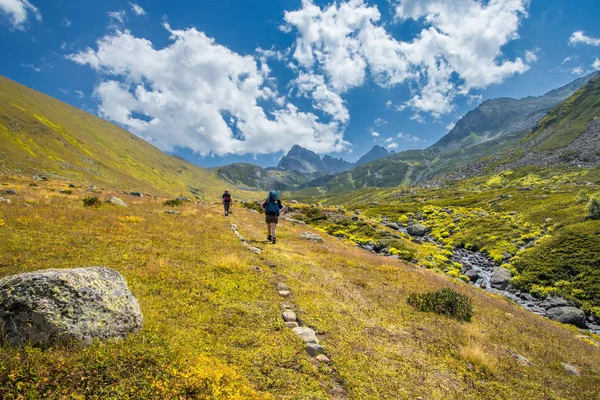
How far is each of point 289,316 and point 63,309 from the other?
602 centimetres

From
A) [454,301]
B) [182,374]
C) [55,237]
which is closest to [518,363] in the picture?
[454,301]

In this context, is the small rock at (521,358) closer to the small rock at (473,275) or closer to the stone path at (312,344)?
the stone path at (312,344)

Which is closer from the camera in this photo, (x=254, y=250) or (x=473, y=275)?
(x=254, y=250)

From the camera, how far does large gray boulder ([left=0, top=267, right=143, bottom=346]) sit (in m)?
5.47

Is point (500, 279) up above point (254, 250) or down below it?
below

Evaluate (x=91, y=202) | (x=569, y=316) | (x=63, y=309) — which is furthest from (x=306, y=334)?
(x=91, y=202)

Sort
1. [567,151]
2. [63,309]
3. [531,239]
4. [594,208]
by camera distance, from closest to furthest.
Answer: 1. [63,309]
2. [594,208]
3. [531,239]
4. [567,151]

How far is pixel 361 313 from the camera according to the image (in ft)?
35.6

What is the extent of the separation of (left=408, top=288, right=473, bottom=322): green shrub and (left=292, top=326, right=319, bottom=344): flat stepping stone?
641 cm

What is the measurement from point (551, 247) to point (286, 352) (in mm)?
36122

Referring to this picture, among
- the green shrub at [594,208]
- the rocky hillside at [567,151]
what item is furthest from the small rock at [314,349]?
the rocky hillside at [567,151]

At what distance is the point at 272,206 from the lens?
68.7 feet

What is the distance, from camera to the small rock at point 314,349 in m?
7.56

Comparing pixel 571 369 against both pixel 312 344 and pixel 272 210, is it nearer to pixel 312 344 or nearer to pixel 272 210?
pixel 312 344
